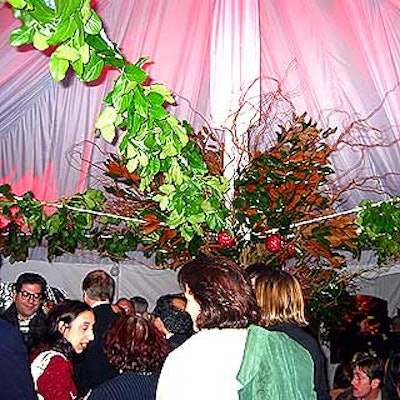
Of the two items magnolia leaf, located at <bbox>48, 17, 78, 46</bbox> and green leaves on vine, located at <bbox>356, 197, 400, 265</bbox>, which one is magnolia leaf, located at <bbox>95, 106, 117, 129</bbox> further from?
green leaves on vine, located at <bbox>356, 197, 400, 265</bbox>

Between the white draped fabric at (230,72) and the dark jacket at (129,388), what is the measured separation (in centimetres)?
121

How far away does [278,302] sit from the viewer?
105 inches

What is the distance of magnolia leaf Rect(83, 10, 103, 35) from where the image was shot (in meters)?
1.69

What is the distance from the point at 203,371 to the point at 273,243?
4.46 feet

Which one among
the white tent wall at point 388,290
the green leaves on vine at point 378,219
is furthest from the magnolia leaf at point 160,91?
the white tent wall at point 388,290

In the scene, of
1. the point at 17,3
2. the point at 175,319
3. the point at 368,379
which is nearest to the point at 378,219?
the point at 368,379

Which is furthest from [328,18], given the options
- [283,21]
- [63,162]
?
[63,162]

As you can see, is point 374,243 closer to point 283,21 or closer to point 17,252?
point 283,21

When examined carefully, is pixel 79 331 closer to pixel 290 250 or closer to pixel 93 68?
pixel 290 250

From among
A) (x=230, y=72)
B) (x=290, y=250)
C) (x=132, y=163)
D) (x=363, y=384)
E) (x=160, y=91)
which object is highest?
(x=230, y=72)

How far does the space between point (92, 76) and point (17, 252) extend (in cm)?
304

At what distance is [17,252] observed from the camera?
4684mm

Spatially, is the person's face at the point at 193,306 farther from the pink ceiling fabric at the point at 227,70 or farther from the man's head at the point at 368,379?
the man's head at the point at 368,379

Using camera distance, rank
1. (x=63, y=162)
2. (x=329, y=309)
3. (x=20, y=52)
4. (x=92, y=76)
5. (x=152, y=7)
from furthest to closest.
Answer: (x=63, y=162)
(x=329, y=309)
(x=152, y=7)
(x=20, y=52)
(x=92, y=76)
